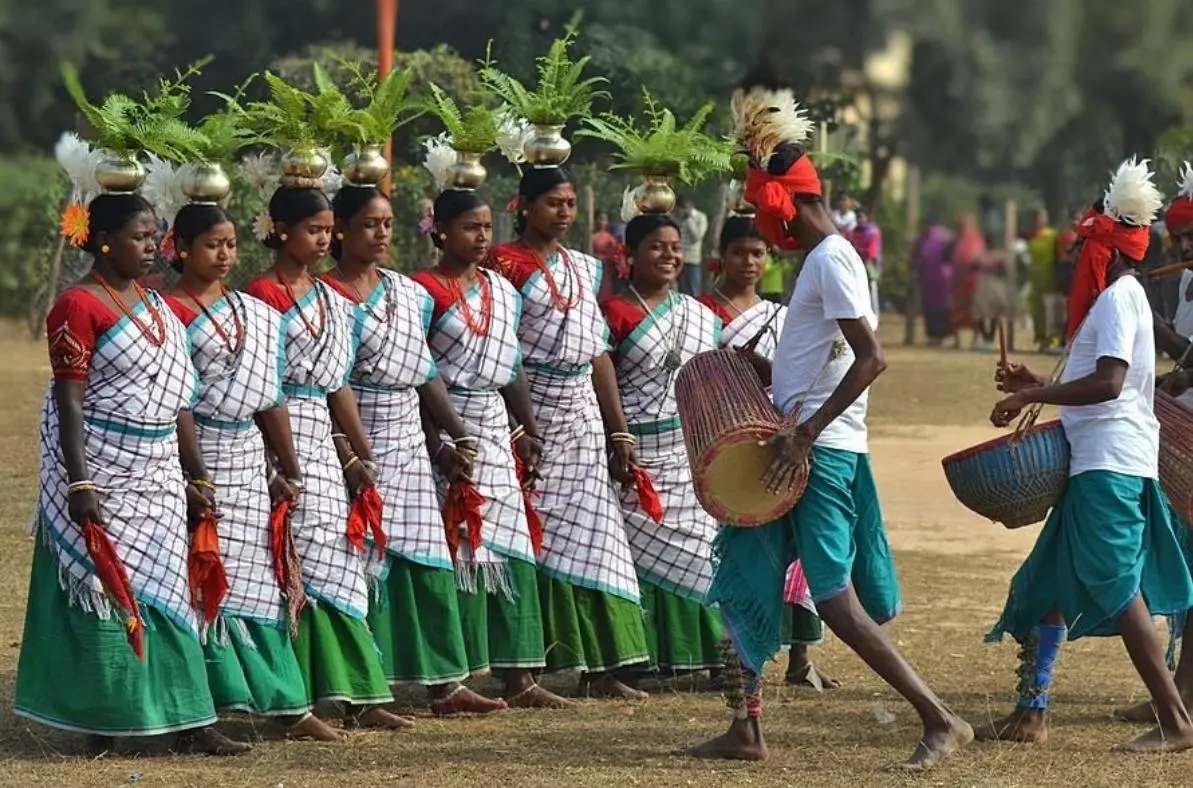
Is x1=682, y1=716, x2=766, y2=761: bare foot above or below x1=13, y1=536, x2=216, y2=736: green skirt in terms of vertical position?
below

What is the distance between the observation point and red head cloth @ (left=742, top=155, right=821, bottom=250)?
6.50 metres

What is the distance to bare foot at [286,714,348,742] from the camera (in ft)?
23.1

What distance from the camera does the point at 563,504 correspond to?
312 inches

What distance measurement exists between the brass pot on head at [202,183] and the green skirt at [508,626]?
5.49 feet

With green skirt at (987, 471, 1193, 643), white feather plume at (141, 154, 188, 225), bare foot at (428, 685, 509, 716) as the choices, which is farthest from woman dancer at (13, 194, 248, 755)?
green skirt at (987, 471, 1193, 643)

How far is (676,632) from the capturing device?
8.15 meters

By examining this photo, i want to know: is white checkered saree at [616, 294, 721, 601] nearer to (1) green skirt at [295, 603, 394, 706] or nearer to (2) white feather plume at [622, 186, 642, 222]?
(2) white feather plume at [622, 186, 642, 222]

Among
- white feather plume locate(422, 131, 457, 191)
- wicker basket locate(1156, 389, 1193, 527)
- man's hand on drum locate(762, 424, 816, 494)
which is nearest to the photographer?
man's hand on drum locate(762, 424, 816, 494)

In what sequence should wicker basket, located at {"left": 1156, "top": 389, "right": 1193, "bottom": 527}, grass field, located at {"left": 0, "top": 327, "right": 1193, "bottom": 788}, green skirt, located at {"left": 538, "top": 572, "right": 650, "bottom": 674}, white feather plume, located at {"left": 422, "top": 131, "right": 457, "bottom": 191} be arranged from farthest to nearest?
green skirt, located at {"left": 538, "top": 572, "right": 650, "bottom": 674}, white feather plume, located at {"left": 422, "top": 131, "right": 457, "bottom": 191}, wicker basket, located at {"left": 1156, "top": 389, "right": 1193, "bottom": 527}, grass field, located at {"left": 0, "top": 327, "right": 1193, "bottom": 788}

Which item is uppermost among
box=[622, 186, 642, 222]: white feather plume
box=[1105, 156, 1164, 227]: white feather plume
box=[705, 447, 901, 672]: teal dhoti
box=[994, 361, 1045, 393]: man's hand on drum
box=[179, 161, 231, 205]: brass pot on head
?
box=[622, 186, 642, 222]: white feather plume

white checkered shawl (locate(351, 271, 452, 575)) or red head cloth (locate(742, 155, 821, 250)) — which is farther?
white checkered shawl (locate(351, 271, 452, 575))

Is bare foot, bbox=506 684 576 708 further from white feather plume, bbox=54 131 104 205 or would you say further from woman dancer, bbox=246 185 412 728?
white feather plume, bbox=54 131 104 205

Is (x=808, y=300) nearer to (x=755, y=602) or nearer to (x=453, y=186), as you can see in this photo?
(x=755, y=602)

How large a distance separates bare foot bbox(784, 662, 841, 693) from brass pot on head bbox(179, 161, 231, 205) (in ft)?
9.40
